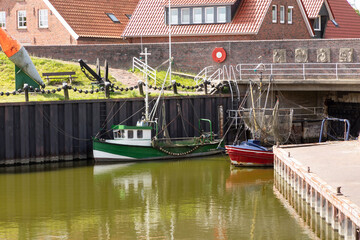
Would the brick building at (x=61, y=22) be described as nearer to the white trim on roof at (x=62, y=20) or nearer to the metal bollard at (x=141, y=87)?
the white trim on roof at (x=62, y=20)

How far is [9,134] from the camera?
1539 inches

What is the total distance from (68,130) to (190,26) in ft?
51.1

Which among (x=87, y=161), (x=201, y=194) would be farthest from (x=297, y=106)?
(x=201, y=194)

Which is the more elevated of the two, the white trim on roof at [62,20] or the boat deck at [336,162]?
the white trim on roof at [62,20]

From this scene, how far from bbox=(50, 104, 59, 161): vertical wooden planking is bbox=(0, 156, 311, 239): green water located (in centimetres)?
107

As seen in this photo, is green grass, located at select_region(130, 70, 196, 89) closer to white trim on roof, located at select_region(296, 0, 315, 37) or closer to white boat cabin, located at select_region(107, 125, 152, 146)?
white boat cabin, located at select_region(107, 125, 152, 146)

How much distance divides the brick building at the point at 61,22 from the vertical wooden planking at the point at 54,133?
544 inches

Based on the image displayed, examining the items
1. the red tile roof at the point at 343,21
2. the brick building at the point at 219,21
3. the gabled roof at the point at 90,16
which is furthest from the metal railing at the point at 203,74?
the red tile roof at the point at 343,21

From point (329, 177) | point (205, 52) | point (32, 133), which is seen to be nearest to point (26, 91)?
point (32, 133)

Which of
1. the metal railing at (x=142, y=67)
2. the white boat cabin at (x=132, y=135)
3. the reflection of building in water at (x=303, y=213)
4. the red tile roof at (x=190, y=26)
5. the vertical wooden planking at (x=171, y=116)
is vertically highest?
the red tile roof at (x=190, y=26)

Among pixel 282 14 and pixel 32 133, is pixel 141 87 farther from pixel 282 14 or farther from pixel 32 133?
pixel 282 14

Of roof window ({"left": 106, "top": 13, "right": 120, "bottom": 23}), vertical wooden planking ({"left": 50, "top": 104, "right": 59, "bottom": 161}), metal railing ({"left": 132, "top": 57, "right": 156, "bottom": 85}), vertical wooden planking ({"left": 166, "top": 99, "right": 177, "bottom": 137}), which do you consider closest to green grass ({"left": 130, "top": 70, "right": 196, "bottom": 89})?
metal railing ({"left": 132, "top": 57, "right": 156, "bottom": 85})

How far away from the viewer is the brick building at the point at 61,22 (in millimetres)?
54344

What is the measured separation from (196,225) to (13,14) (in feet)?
111
